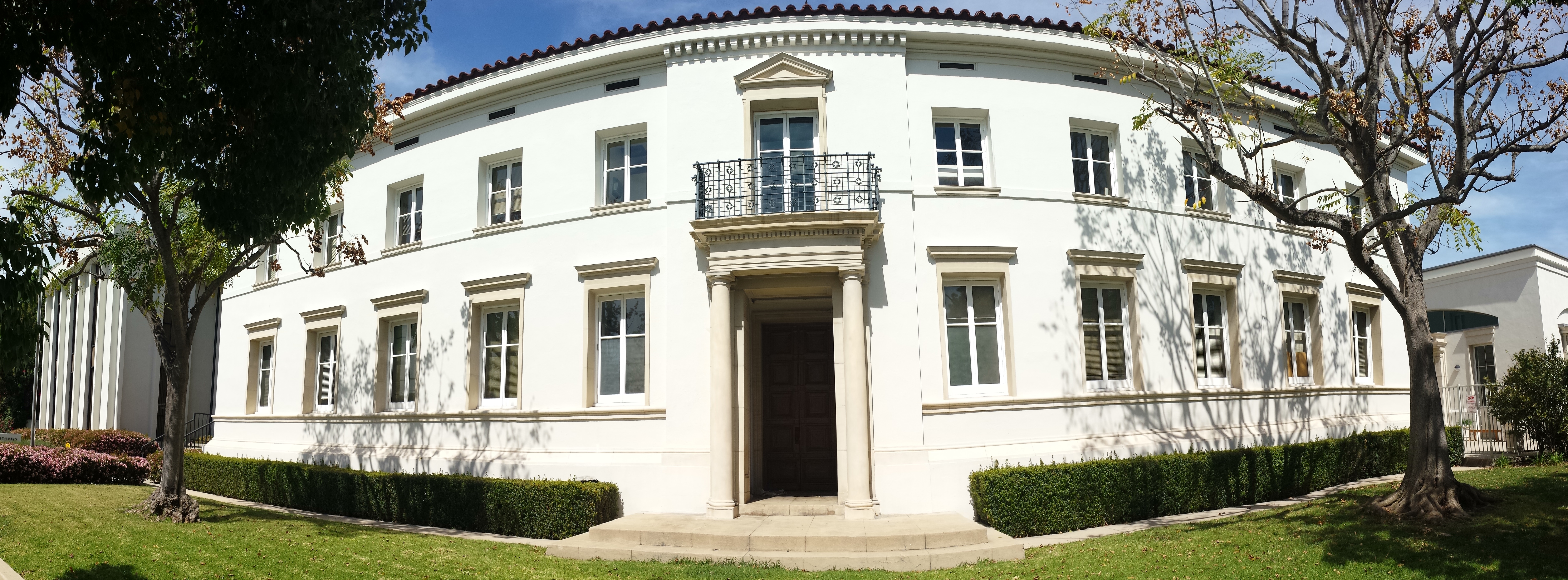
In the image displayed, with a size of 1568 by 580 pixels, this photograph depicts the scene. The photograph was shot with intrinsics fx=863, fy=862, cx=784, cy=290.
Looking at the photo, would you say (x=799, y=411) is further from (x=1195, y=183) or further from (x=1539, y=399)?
(x=1539, y=399)

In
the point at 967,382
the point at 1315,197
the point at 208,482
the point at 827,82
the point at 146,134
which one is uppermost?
the point at 827,82

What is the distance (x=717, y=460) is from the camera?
42.1 feet

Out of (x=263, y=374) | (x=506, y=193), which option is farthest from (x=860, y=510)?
(x=263, y=374)

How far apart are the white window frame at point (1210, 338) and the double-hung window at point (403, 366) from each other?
1453cm

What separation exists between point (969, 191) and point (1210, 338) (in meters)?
5.77

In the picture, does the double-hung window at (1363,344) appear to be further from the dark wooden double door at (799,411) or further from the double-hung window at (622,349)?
the double-hung window at (622,349)

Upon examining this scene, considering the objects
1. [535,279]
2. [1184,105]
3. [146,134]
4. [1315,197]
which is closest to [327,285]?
[535,279]

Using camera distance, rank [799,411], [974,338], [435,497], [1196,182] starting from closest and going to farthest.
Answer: [974,338] → [435,497] → [799,411] → [1196,182]

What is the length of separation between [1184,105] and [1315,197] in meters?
Result: 7.88

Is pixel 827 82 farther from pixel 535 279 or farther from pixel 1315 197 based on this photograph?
pixel 1315 197

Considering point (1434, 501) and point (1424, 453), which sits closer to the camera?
point (1434, 501)

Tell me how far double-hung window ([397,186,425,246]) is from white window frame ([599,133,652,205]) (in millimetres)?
4471

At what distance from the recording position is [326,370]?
61.8 feet

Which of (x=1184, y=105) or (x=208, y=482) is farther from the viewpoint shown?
(x=208, y=482)
